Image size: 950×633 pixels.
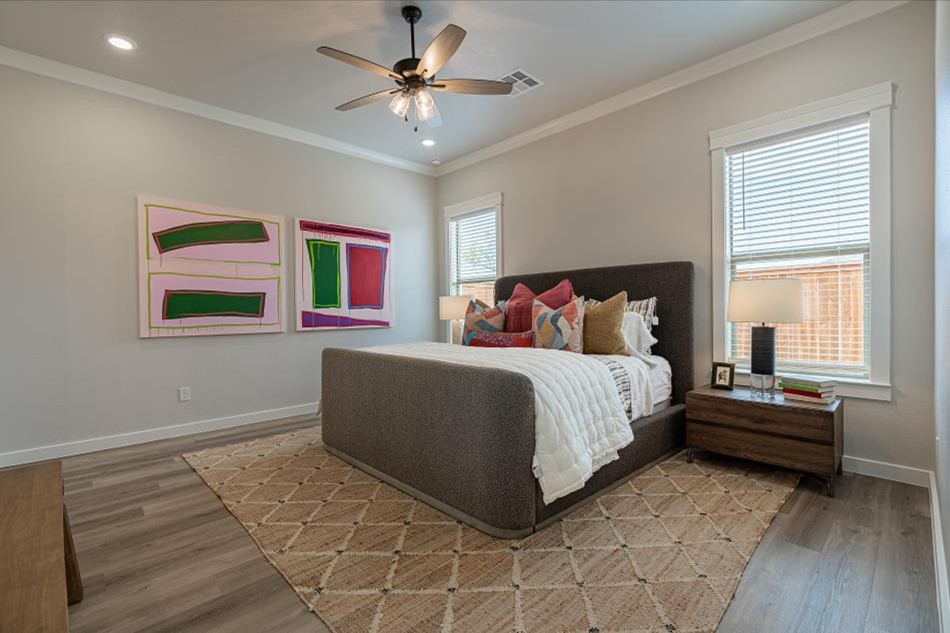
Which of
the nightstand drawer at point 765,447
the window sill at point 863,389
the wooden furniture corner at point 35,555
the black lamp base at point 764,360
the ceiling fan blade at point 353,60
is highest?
the ceiling fan blade at point 353,60

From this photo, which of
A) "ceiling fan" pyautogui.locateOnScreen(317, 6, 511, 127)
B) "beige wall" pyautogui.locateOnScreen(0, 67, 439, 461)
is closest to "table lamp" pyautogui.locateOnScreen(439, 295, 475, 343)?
"beige wall" pyautogui.locateOnScreen(0, 67, 439, 461)

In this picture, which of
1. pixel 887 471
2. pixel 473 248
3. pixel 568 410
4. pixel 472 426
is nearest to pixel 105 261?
pixel 472 426

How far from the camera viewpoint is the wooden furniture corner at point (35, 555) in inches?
39.6

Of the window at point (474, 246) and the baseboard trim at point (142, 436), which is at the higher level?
the window at point (474, 246)

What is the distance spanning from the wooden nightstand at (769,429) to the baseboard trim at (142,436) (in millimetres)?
3633

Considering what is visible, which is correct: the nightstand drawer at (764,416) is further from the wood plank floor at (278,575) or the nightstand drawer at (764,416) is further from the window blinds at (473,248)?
the window blinds at (473,248)

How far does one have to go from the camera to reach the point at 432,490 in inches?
92.4

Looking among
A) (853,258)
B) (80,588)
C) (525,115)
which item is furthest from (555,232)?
(80,588)

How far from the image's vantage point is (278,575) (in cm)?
179

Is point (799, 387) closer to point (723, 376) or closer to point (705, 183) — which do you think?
point (723, 376)

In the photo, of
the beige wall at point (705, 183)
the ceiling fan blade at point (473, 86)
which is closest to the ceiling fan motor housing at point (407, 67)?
the ceiling fan blade at point (473, 86)

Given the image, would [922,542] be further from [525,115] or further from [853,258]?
[525,115]

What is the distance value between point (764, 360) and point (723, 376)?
0.33 m

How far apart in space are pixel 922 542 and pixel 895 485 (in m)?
0.75
